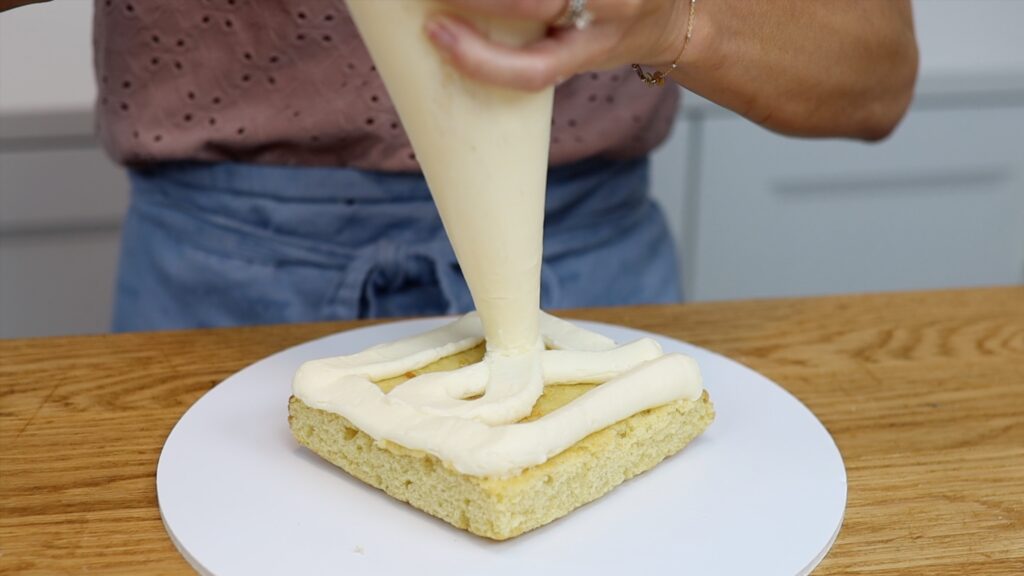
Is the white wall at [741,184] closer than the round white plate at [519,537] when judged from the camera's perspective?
No

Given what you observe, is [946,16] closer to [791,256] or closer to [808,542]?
[791,256]

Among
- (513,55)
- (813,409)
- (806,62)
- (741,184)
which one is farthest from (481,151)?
(741,184)

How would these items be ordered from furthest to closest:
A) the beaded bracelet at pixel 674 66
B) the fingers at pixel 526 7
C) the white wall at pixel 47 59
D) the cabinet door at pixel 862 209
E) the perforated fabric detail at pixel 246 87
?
the cabinet door at pixel 862 209, the white wall at pixel 47 59, the perforated fabric detail at pixel 246 87, the beaded bracelet at pixel 674 66, the fingers at pixel 526 7

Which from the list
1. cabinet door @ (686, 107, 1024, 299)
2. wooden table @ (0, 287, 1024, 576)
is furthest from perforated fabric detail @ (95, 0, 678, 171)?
cabinet door @ (686, 107, 1024, 299)

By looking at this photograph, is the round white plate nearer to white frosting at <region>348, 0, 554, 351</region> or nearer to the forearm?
white frosting at <region>348, 0, 554, 351</region>

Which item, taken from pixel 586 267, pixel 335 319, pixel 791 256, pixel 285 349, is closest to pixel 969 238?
pixel 791 256

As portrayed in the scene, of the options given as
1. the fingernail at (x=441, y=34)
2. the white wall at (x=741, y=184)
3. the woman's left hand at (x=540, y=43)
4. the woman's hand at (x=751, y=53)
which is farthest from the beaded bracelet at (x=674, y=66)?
the white wall at (x=741, y=184)

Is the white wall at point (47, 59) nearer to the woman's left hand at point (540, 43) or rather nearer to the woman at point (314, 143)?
the woman at point (314, 143)
